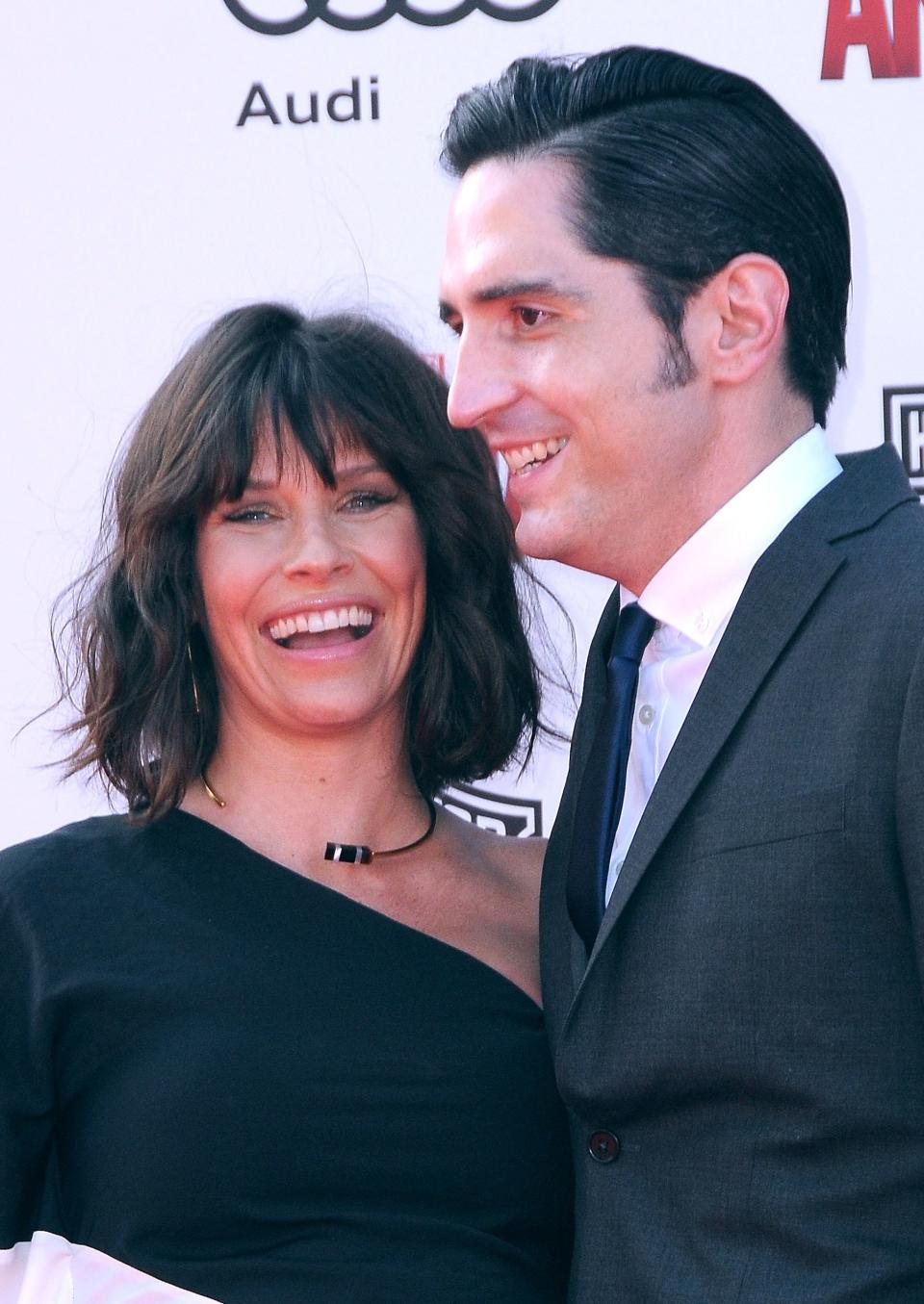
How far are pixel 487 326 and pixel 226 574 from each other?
1.75ft

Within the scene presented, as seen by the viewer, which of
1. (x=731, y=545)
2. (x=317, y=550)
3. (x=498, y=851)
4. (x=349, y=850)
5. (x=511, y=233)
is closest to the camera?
(x=731, y=545)

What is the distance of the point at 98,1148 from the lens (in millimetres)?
2213

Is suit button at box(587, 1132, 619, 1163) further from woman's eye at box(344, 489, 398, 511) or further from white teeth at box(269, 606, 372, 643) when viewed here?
woman's eye at box(344, 489, 398, 511)

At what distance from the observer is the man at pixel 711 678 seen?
5.72 feet

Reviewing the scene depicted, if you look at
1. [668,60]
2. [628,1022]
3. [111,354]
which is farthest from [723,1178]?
[111,354]

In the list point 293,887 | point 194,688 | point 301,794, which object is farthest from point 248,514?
point 293,887

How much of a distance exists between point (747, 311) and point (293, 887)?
991mm

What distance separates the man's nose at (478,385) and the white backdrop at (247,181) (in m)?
0.79

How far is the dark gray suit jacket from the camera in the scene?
1729 mm

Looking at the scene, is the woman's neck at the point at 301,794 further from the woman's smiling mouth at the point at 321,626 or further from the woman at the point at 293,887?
the woman's smiling mouth at the point at 321,626

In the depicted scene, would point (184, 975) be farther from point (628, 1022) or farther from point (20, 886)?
point (628, 1022)

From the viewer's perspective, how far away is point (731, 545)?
208 centimetres

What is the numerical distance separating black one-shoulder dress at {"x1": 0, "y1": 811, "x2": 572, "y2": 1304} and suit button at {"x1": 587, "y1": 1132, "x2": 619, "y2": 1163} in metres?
0.37

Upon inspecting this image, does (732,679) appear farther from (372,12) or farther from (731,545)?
(372,12)
